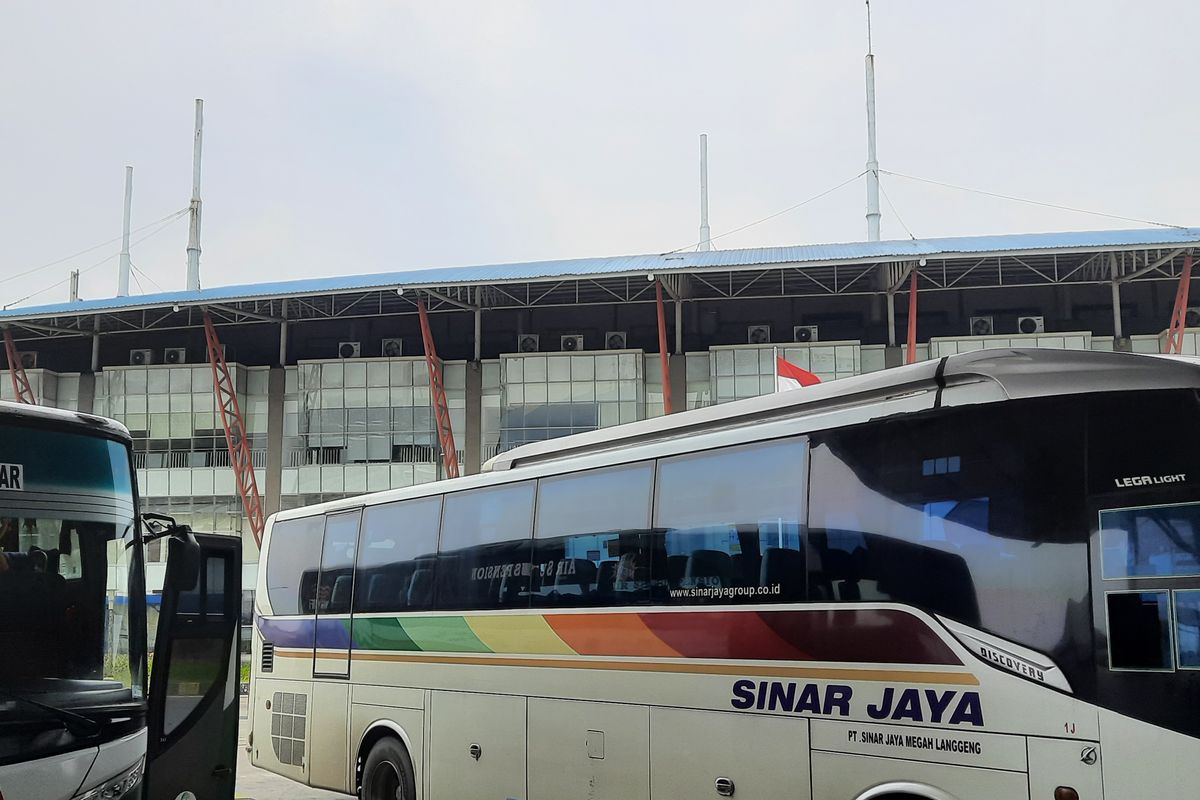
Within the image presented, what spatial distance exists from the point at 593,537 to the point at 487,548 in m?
1.40

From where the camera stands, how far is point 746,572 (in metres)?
7.13

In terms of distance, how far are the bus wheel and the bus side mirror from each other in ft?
13.5

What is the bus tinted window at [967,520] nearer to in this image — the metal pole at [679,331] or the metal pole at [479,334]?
the metal pole at [679,331]

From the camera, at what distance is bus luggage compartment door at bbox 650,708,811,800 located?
670cm

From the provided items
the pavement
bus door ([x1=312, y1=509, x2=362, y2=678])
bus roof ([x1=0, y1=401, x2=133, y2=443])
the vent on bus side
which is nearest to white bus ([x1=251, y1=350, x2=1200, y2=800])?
bus door ([x1=312, y1=509, x2=362, y2=678])

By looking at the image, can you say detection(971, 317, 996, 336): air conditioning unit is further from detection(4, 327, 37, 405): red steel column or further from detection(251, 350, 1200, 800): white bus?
detection(4, 327, 37, 405): red steel column

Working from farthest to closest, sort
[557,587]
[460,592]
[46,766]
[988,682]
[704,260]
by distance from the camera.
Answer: [704,260]
[460,592]
[557,587]
[988,682]
[46,766]

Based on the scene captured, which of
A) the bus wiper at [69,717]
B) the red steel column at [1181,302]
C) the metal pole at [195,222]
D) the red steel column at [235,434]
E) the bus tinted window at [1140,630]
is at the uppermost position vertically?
the metal pole at [195,222]

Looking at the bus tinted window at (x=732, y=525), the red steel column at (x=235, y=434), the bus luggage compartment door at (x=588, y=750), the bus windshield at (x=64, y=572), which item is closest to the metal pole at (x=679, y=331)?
the red steel column at (x=235, y=434)

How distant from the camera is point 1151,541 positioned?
5180mm

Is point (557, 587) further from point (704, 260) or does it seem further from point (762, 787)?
point (704, 260)

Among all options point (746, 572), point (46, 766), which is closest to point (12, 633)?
point (46, 766)

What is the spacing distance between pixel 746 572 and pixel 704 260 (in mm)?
30984

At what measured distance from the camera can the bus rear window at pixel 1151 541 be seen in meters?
5.07
